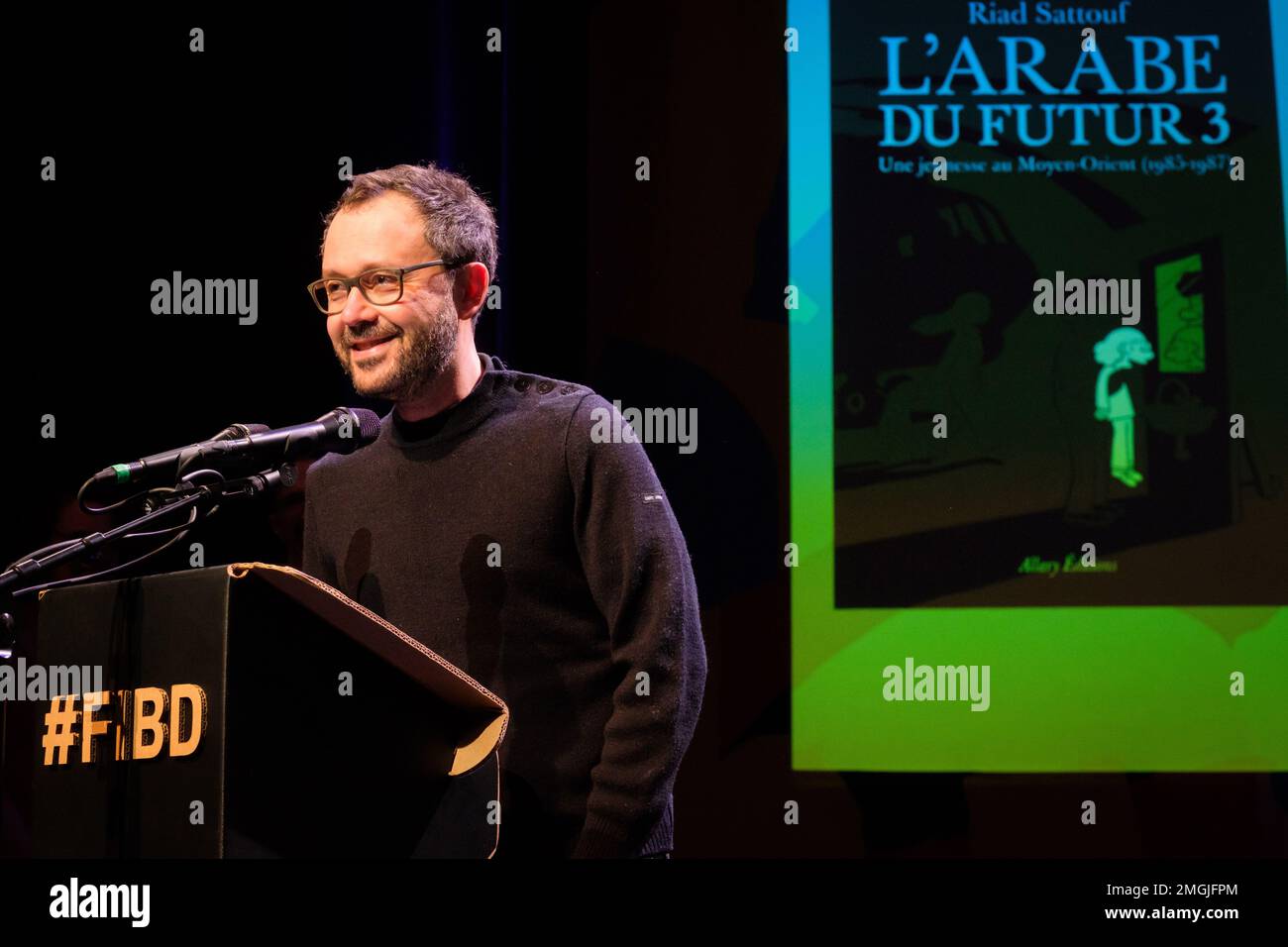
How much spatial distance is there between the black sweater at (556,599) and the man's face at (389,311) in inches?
4.5

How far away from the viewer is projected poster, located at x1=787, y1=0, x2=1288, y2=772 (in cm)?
298

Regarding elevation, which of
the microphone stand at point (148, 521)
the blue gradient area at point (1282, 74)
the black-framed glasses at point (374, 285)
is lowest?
the microphone stand at point (148, 521)

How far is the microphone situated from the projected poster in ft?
5.53

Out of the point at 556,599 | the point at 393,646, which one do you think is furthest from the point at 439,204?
the point at 393,646

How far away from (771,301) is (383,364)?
4.80 ft

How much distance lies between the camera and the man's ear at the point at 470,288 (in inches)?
80.1

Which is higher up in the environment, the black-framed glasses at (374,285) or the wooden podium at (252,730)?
the black-framed glasses at (374,285)
